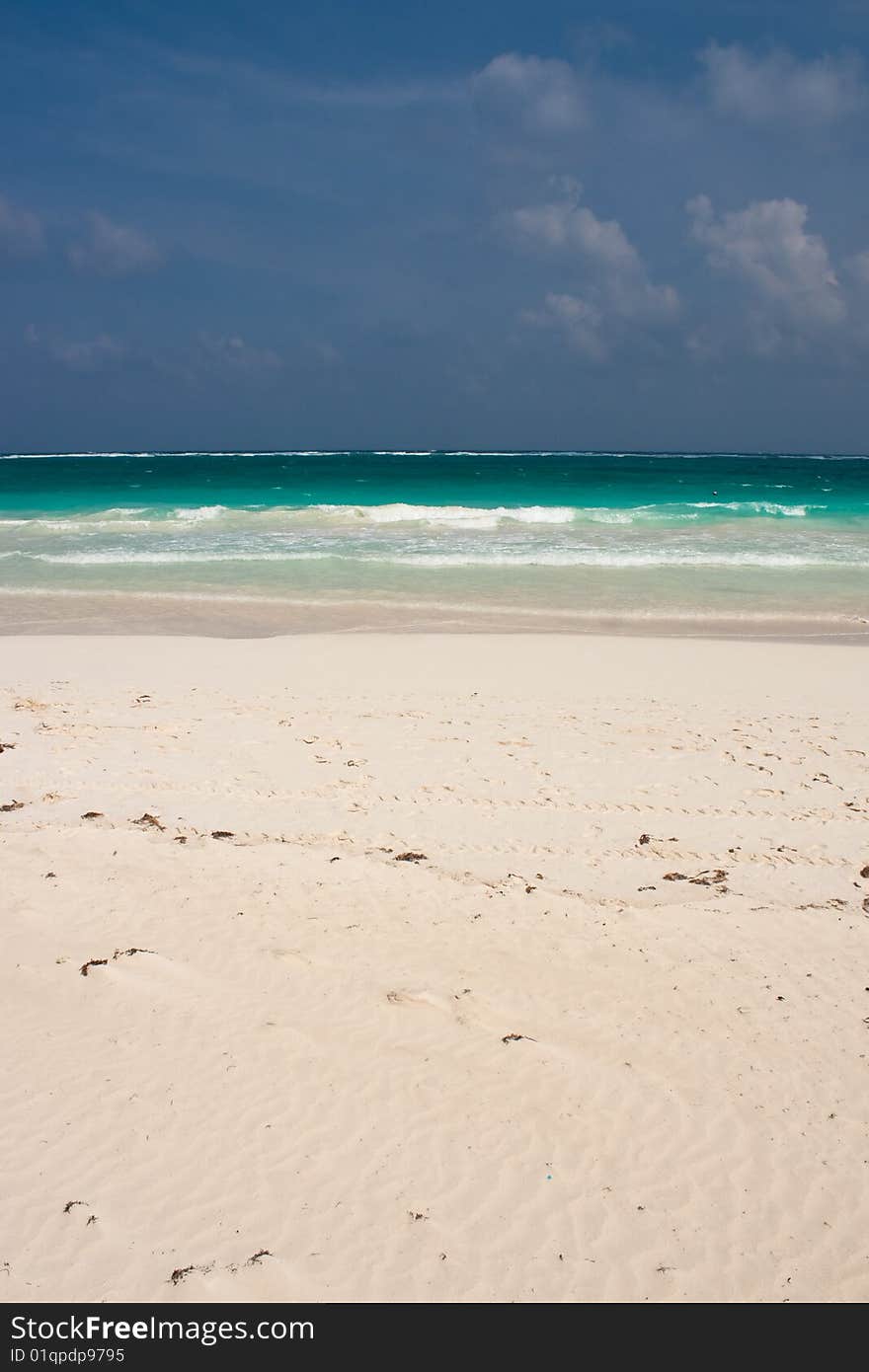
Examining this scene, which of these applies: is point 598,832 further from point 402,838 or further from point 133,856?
point 133,856

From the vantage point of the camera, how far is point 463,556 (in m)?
22.0

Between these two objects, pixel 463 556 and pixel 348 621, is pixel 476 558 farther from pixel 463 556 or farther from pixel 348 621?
pixel 348 621

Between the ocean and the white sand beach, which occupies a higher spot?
the ocean

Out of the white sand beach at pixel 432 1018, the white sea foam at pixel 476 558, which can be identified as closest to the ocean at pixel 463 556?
the white sea foam at pixel 476 558

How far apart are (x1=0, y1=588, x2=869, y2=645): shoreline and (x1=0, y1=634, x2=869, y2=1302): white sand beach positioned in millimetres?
5428

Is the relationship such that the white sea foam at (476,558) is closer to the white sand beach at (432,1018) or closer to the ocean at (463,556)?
the ocean at (463,556)

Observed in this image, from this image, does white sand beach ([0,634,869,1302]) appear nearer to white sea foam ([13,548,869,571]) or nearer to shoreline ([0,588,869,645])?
shoreline ([0,588,869,645])

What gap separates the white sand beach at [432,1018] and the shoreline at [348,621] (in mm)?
5428

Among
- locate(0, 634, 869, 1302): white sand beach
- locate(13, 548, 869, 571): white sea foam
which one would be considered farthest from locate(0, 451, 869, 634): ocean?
locate(0, 634, 869, 1302): white sand beach

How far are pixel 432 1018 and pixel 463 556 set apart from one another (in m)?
18.4

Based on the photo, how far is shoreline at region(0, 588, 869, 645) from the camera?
43.7 ft

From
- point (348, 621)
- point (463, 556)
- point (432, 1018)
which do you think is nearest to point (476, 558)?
point (463, 556)
